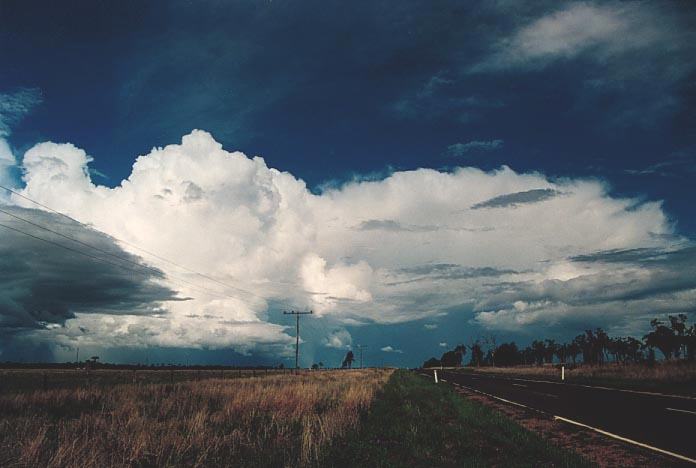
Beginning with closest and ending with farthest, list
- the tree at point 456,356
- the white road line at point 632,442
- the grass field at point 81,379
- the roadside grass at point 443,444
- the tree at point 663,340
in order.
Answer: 1. the roadside grass at point 443,444
2. the white road line at point 632,442
3. the grass field at point 81,379
4. the tree at point 663,340
5. the tree at point 456,356

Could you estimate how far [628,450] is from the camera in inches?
358

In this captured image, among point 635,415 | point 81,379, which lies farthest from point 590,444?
point 81,379

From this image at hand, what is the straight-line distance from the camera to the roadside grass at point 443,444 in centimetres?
802

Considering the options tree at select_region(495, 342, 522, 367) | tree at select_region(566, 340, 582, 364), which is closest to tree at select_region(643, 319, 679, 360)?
tree at select_region(566, 340, 582, 364)

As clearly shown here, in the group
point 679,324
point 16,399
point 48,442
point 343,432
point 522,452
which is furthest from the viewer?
point 679,324

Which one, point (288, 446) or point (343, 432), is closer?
point (288, 446)

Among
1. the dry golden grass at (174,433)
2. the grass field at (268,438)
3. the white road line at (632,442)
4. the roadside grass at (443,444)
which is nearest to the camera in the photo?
the dry golden grass at (174,433)

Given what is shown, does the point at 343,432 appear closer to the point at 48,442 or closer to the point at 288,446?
the point at 288,446

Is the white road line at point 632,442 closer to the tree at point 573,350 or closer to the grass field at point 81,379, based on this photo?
the grass field at point 81,379

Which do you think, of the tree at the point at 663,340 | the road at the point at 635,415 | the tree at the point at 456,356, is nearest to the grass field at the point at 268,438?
the road at the point at 635,415

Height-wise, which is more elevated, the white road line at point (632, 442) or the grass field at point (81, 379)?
the white road line at point (632, 442)

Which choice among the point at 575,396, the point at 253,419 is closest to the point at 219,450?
the point at 253,419

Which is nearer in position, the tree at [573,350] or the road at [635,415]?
Answer: the road at [635,415]

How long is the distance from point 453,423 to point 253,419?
5.68 m
